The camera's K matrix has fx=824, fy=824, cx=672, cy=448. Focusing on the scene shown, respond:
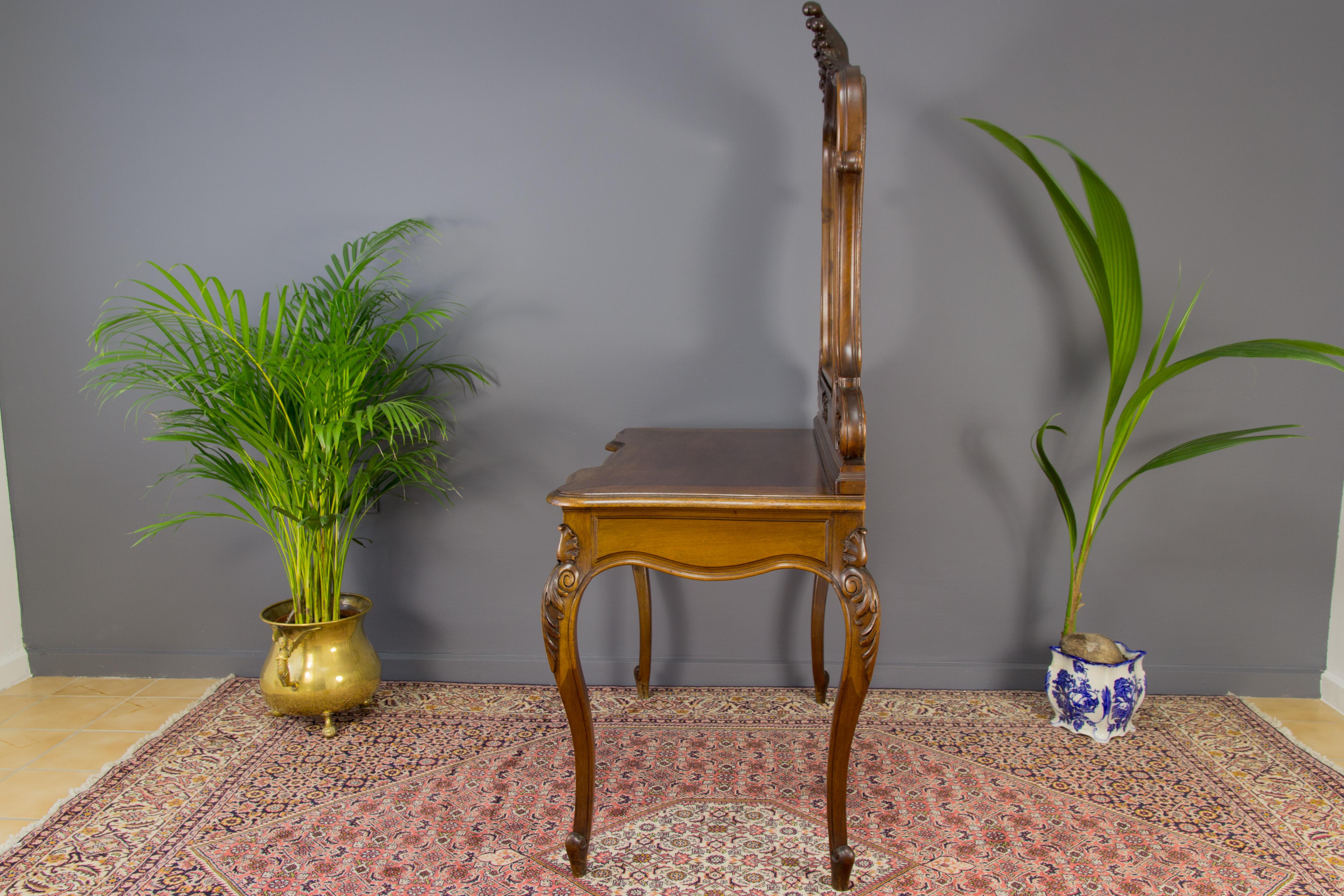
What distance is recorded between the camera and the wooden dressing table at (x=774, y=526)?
1.57m

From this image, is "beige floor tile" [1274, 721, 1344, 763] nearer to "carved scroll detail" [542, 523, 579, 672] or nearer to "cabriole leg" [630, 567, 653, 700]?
"cabriole leg" [630, 567, 653, 700]

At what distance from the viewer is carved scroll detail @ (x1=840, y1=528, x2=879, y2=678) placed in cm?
158

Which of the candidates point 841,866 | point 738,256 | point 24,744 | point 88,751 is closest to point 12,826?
point 88,751

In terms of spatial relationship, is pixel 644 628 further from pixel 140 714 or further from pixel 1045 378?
pixel 140 714

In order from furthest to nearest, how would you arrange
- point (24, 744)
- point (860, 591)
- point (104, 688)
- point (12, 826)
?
1. point (104, 688)
2. point (24, 744)
3. point (12, 826)
4. point (860, 591)

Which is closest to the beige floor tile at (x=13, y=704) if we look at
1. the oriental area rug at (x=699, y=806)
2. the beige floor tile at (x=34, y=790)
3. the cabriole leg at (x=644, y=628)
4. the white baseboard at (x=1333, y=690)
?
the beige floor tile at (x=34, y=790)

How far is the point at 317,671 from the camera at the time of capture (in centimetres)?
227

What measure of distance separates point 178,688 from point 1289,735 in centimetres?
335

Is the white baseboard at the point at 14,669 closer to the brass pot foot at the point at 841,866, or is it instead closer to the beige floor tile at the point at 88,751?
the beige floor tile at the point at 88,751

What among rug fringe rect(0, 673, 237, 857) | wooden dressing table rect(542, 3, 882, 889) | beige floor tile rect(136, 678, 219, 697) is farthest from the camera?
beige floor tile rect(136, 678, 219, 697)

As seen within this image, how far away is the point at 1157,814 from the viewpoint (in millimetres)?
1914

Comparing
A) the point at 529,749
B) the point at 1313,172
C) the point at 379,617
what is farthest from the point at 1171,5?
the point at 379,617

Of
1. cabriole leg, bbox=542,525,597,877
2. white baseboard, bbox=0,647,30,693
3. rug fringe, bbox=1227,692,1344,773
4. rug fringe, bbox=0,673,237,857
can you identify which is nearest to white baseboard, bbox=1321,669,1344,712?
rug fringe, bbox=1227,692,1344,773

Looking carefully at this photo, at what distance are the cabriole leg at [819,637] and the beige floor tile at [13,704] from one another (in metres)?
2.42
